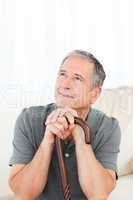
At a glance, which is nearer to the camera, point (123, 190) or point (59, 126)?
point (59, 126)

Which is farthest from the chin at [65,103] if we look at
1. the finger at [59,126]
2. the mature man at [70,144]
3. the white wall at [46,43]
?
the white wall at [46,43]

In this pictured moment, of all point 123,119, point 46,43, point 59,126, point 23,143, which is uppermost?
point 46,43

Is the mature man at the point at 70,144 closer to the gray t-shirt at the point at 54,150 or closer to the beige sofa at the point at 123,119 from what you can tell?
the gray t-shirt at the point at 54,150

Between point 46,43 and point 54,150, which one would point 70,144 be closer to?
point 54,150

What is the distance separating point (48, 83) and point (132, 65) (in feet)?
2.25

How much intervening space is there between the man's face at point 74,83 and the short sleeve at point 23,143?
0.52 ft

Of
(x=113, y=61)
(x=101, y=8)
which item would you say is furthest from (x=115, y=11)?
(x=113, y=61)

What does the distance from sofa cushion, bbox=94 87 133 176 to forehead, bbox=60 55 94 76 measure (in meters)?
0.68

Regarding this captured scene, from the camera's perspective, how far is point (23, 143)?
1.33 m

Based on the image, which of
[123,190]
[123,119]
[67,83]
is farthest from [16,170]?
[123,119]

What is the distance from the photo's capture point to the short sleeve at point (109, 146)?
1.36 metres

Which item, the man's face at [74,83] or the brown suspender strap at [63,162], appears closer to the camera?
the brown suspender strap at [63,162]

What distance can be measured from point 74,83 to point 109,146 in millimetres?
299

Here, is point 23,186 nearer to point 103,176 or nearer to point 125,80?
point 103,176
